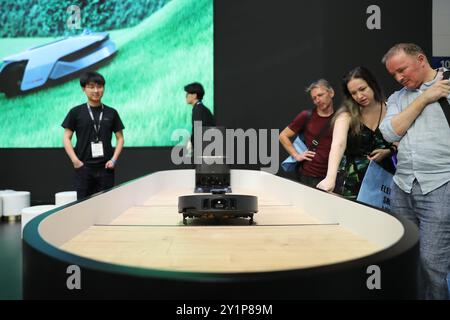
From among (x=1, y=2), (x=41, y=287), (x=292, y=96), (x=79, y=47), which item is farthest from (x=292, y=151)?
(x=1, y=2)

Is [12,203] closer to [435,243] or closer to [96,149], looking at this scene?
[96,149]

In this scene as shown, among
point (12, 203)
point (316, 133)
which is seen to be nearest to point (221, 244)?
point (316, 133)

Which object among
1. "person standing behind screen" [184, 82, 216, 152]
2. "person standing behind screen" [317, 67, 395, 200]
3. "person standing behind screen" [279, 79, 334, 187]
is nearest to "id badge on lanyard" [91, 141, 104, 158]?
"person standing behind screen" [184, 82, 216, 152]

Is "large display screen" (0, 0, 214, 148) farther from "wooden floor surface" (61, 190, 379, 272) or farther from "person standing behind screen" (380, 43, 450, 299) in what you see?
"wooden floor surface" (61, 190, 379, 272)

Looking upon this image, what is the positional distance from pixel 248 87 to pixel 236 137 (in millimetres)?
623

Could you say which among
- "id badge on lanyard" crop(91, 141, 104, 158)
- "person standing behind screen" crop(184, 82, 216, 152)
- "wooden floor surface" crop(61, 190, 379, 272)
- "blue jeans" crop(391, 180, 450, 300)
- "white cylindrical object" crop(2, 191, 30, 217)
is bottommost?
"white cylindrical object" crop(2, 191, 30, 217)

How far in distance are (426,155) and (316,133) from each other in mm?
1273

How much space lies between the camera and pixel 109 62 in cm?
541

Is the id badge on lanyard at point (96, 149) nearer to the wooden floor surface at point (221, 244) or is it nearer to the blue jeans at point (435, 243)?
the wooden floor surface at point (221, 244)

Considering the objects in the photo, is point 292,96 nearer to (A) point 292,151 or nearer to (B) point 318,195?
(A) point 292,151

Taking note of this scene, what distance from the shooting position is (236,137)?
17.7 ft

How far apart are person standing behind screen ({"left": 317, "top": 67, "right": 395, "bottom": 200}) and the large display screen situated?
332 cm

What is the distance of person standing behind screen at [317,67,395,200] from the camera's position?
2.06 m

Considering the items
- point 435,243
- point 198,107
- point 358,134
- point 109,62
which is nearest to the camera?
point 435,243
